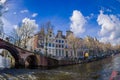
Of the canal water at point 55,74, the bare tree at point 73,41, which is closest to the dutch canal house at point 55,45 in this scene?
the bare tree at point 73,41

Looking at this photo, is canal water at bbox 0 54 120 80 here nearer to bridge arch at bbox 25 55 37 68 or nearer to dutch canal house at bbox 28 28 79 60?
bridge arch at bbox 25 55 37 68

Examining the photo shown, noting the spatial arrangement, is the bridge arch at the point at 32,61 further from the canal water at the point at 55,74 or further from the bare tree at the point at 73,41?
the bare tree at the point at 73,41

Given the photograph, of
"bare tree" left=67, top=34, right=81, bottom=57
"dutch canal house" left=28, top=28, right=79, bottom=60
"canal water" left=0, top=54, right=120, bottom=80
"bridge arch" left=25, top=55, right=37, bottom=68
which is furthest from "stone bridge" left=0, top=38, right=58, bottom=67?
"bare tree" left=67, top=34, right=81, bottom=57

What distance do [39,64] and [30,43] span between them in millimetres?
24979

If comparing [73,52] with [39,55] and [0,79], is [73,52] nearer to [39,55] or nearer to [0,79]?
[39,55]

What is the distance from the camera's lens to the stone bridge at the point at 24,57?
37103mm

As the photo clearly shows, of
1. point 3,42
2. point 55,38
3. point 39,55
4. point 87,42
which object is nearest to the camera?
point 3,42

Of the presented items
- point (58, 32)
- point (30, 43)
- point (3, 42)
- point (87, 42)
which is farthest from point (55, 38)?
point (3, 42)

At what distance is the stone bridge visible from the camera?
37.1 m

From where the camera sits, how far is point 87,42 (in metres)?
79.0

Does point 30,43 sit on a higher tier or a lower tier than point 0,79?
higher

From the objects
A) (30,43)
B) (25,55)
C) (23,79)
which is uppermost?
(30,43)

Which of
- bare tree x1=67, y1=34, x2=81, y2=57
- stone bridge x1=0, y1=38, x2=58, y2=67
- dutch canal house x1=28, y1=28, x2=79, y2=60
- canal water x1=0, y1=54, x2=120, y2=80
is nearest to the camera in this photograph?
canal water x1=0, y1=54, x2=120, y2=80

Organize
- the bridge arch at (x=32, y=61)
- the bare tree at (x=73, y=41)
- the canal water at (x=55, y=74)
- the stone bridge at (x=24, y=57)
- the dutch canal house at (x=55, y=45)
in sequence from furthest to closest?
1. the bare tree at (x=73, y=41)
2. the dutch canal house at (x=55, y=45)
3. the bridge arch at (x=32, y=61)
4. the stone bridge at (x=24, y=57)
5. the canal water at (x=55, y=74)
